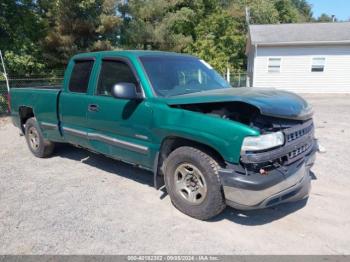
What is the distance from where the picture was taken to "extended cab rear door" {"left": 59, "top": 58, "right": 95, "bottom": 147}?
4.79 metres

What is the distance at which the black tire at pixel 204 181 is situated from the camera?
3.37 metres

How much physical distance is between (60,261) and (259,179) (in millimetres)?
2117

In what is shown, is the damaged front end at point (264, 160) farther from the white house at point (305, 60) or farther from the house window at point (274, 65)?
the house window at point (274, 65)

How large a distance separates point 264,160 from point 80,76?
10.9 feet

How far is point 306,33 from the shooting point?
19.6 meters

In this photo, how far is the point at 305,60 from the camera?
18922 mm

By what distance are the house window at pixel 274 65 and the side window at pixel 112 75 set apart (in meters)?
16.8

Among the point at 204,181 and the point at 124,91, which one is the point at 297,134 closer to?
the point at 204,181

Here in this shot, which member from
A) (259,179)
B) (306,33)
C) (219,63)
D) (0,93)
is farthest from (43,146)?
(306,33)

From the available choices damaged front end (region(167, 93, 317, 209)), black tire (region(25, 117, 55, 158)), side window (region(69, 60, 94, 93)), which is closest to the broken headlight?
damaged front end (region(167, 93, 317, 209))

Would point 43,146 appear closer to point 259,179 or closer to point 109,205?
point 109,205

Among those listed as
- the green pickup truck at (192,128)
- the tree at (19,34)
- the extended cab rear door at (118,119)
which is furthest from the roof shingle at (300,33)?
the extended cab rear door at (118,119)

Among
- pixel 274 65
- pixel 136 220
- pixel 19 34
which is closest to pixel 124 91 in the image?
pixel 136 220

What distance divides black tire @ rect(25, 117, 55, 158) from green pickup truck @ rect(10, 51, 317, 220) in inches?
40.0
